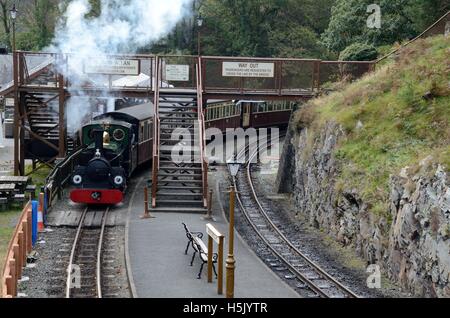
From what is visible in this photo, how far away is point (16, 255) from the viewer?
14609 mm

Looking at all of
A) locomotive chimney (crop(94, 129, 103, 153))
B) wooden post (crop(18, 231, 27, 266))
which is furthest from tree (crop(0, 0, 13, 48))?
wooden post (crop(18, 231, 27, 266))

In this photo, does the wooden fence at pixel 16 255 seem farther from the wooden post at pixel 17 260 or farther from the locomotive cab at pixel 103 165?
the locomotive cab at pixel 103 165

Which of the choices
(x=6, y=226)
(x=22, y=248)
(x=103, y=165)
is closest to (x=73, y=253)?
(x=22, y=248)

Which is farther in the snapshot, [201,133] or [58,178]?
[201,133]

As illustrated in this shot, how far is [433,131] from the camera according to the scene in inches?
702

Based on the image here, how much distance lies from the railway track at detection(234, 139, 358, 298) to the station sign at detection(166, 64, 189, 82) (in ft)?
16.0

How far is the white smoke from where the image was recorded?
2670cm

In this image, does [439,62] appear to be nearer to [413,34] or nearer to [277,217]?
[277,217]

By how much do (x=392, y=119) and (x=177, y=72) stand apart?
406 inches

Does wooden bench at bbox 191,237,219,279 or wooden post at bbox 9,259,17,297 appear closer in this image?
wooden post at bbox 9,259,17,297

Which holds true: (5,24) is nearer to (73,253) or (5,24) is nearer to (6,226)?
(6,226)

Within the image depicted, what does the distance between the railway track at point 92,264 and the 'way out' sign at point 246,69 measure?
8.35m

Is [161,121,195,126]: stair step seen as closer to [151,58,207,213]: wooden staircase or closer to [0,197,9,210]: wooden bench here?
[151,58,207,213]: wooden staircase

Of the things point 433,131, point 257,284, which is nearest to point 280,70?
Answer: point 433,131
